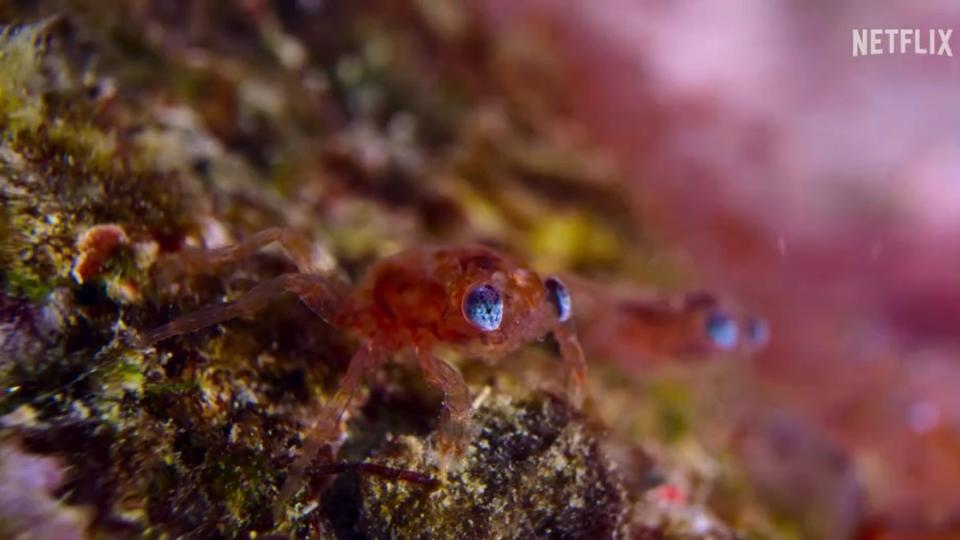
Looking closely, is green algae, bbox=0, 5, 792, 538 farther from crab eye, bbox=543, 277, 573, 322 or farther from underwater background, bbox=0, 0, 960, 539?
crab eye, bbox=543, 277, 573, 322

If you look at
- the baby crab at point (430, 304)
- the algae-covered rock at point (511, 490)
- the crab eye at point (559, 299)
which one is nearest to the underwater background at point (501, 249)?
the algae-covered rock at point (511, 490)

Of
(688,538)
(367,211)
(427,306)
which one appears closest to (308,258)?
(427,306)

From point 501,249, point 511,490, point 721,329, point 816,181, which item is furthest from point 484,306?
point 816,181

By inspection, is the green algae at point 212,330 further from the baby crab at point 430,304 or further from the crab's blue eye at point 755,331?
the crab's blue eye at point 755,331

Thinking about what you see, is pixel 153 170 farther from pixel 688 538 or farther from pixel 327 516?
pixel 688 538

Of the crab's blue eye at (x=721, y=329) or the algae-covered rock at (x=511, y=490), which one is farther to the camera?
the crab's blue eye at (x=721, y=329)

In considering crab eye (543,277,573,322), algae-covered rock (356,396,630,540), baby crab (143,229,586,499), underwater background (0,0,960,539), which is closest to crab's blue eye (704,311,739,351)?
underwater background (0,0,960,539)
